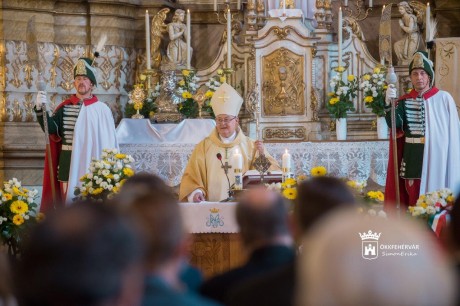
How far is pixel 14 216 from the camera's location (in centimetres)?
881

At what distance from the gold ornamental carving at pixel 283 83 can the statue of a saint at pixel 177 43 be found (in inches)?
43.7

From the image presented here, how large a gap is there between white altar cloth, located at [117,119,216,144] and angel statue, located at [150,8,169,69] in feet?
4.99

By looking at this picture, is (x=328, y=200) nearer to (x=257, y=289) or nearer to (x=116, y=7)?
(x=257, y=289)

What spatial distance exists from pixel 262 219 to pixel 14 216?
222 inches

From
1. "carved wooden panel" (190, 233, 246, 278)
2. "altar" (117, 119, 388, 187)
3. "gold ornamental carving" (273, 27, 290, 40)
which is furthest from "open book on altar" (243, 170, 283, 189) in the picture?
"gold ornamental carving" (273, 27, 290, 40)

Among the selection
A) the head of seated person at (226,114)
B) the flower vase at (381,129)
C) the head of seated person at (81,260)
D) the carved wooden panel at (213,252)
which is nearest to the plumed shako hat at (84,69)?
the head of seated person at (226,114)

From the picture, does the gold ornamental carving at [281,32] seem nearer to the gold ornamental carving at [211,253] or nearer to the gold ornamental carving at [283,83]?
the gold ornamental carving at [283,83]

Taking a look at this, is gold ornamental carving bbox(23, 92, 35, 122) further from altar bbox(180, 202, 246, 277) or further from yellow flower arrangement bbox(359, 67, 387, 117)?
altar bbox(180, 202, 246, 277)

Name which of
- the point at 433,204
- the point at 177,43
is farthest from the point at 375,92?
the point at 433,204

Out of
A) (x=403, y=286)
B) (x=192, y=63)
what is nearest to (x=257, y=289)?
(x=403, y=286)

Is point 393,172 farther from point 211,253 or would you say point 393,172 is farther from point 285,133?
point 285,133

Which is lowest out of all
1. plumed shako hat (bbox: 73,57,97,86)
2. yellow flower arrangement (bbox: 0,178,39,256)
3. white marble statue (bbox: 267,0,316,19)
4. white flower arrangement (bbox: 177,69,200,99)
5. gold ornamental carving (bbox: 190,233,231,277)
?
gold ornamental carving (bbox: 190,233,231,277)

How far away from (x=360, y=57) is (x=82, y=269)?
38.9 ft

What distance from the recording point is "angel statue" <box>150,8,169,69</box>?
14.0 m
